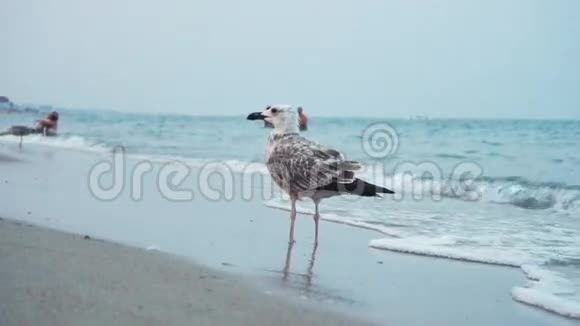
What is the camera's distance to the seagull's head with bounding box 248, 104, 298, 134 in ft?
19.3

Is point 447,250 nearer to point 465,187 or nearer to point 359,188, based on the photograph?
point 359,188

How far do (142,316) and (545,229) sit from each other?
478 centimetres

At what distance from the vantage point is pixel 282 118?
19.3 feet

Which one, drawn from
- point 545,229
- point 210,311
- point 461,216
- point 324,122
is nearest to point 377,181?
point 461,216

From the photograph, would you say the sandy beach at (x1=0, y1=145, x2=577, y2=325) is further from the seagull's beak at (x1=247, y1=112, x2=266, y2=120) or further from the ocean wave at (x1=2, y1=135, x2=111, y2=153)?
the ocean wave at (x1=2, y1=135, x2=111, y2=153)

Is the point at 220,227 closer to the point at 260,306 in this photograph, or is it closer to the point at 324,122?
the point at 260,306

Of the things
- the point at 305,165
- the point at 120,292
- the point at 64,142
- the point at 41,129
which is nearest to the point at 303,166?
the point at 305,165

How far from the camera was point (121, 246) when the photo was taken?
181 inches

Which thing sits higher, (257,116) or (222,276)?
(257,116)

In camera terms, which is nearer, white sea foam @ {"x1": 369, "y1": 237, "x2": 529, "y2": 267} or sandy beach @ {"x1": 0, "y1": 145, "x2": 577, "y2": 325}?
sandy beach @ {"x1": 0, "y1": 145, "x2": 577, "y2": 325}

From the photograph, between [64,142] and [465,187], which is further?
[64,142]

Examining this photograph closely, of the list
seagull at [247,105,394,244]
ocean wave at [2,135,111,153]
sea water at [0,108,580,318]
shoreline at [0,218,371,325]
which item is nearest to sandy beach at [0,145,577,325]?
shoreline at [0,218,371,325]

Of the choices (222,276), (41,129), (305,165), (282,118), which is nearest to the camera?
(222,276)

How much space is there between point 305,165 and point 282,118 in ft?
2.23
